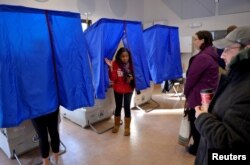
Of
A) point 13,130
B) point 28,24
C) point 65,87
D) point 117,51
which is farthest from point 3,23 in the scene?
point 117,51

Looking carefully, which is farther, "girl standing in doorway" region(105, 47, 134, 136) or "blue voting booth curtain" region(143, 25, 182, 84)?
"blue voting booth curtain" region(143, 25, 182, 84)

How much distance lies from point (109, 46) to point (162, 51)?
1.07 meters

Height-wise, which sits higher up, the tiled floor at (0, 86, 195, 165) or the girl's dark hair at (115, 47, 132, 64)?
the girl's dark hair at (115, 47, 132, 64)

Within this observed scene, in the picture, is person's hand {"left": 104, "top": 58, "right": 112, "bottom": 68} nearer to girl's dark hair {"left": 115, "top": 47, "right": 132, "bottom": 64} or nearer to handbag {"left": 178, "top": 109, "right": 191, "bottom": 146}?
girl's dark hair {"left": 115, "top": 47, "right": 132, "bottom": 64}

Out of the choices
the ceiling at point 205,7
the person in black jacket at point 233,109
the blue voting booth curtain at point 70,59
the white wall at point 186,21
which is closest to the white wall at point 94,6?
the white wall at point 186,21

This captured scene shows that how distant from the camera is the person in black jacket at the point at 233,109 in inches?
29.2

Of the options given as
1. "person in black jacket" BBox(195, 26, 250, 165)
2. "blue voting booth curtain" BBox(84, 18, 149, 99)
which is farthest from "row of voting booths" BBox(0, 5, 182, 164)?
"person in black jacket" BBox(195, 26, 250, 165)

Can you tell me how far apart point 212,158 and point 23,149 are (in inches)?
89.9

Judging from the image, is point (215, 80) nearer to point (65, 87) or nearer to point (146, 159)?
point (146, 159)

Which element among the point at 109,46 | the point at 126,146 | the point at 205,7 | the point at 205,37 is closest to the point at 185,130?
the point at 126,146

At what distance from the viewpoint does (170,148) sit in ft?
8.17

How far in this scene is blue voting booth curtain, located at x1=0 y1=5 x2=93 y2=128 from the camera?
1.47 meters

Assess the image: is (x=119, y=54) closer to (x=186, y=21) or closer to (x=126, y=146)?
(x=126, y=146)

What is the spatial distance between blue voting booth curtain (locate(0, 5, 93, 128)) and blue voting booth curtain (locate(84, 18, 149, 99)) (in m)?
0.61
